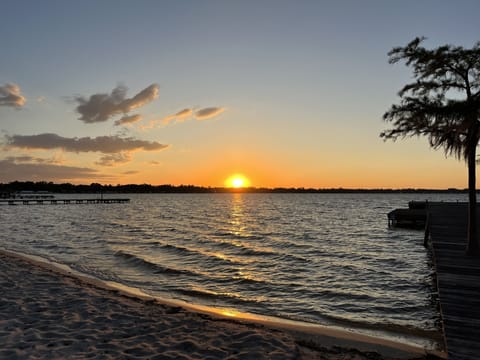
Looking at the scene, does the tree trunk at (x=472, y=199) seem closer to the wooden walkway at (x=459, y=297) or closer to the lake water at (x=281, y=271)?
the wooden walkway at (x=459, y=297)

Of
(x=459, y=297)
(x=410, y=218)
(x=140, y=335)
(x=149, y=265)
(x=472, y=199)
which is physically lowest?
(x=149, y=265)

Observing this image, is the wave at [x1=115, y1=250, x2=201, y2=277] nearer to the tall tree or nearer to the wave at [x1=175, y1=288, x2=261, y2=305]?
the wave at [x1=175, y1=288, x2=261, y2=305]

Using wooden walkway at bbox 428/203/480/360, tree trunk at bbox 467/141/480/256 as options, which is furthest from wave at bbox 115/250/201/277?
tree trunk at bbox 467/141/480/256

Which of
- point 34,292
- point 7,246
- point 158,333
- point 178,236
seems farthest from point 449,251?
point 7,246

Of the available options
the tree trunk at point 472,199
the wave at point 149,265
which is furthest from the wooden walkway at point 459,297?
the wave at point 149,265

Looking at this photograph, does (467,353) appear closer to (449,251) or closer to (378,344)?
(378,344)

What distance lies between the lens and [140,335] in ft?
25.5

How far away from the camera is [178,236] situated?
105 feet

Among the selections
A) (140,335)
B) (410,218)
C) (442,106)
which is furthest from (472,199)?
(410,218)

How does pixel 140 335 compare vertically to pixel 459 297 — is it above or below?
below

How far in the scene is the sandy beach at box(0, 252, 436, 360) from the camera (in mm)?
6793

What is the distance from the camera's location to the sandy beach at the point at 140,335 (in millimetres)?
6793

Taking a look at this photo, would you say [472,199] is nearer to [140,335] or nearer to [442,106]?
[442,106]

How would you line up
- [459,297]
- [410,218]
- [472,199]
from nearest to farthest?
[459,297] → [472,199] → [410,218]
